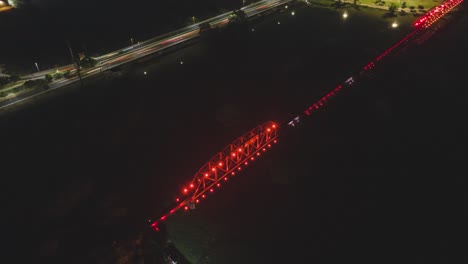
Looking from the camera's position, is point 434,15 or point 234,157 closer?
point 234,157

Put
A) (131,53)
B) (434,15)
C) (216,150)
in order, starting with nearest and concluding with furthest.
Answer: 1. (216,150)
2. (131,53)
3. (434,15)

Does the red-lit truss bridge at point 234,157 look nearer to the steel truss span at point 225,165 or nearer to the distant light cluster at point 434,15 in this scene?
the steel truss span at point 225,165

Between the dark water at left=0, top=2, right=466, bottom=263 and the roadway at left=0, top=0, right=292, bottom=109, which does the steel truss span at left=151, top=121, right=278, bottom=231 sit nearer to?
the dark water at left=0, top=2, right=466, bottom=263

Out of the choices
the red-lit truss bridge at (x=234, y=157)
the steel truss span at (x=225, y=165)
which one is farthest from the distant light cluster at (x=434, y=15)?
the steel truss span at (x=225, y=165)

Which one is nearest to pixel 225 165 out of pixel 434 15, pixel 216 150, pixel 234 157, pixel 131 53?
pixel 234 157

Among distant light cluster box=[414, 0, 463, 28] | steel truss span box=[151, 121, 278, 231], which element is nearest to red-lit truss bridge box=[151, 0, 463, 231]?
steel truss span box=[151, 121, 278, 231]

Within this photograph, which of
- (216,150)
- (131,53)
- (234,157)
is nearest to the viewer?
(234,157)

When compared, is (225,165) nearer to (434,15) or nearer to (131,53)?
(131,53)

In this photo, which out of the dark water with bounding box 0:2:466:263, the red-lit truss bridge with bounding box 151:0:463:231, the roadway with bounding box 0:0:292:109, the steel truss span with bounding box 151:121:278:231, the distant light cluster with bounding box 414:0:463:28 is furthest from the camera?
the distant light cluster with bounding box 414:0:463:28

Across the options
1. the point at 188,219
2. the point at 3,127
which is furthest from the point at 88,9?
the point at 188,219
